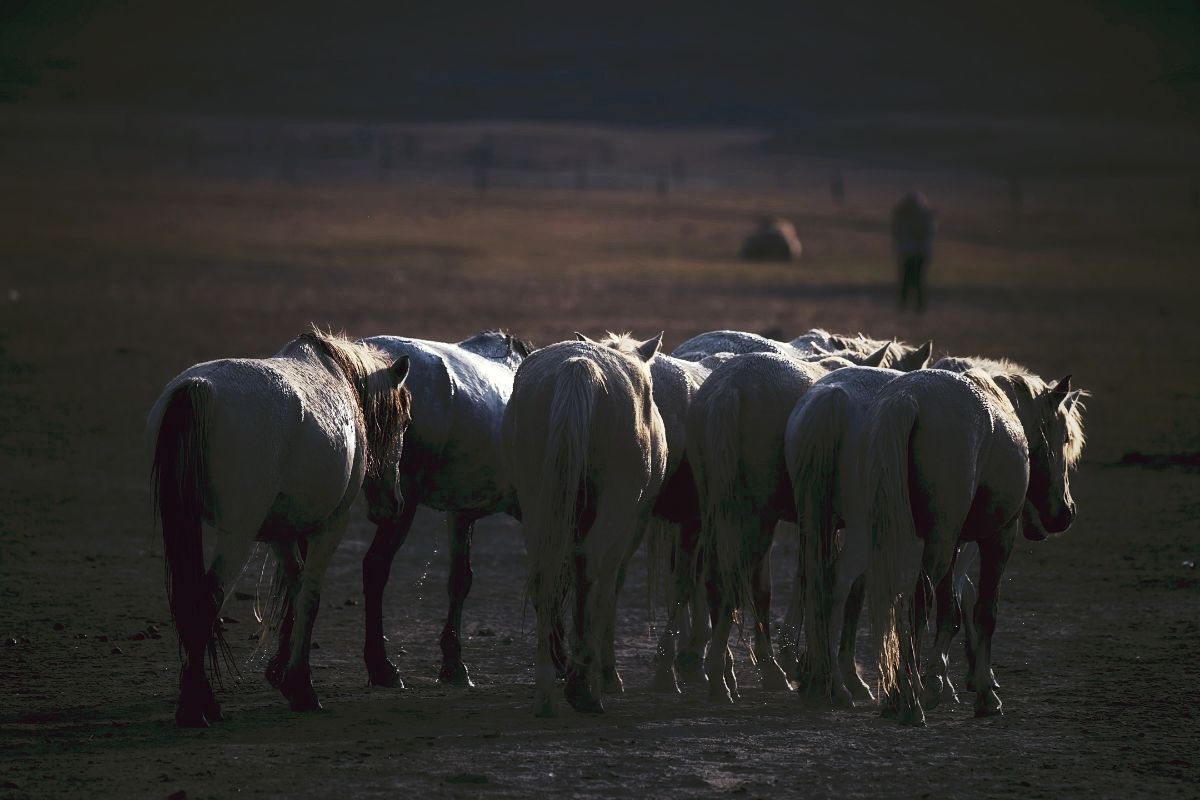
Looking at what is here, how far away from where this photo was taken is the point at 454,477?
8000 mm

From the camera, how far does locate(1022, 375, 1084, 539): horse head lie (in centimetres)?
772

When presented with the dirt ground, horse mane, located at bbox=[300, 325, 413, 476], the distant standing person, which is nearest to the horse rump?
the dirt ground

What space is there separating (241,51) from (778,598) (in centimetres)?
16748

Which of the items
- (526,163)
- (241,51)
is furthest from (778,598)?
(241,51)

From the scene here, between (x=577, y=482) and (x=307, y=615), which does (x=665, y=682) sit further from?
(x=307, y=615)

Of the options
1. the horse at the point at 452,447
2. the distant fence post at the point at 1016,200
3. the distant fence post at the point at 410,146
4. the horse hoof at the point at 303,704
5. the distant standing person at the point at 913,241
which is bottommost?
the horse hoof at the point at 303,704

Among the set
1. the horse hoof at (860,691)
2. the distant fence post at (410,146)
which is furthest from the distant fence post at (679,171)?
the horse hoof at (860,691)

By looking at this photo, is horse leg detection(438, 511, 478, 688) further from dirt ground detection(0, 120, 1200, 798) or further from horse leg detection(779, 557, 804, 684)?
horse leg detection(779, 557, 804, 684)

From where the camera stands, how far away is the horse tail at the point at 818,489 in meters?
7.02

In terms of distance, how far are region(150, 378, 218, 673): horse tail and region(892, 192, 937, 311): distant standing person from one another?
25.2 meters

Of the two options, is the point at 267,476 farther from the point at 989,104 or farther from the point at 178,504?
the point at 989,104

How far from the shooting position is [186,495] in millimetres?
6324

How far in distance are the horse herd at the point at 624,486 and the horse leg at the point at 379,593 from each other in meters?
0.01

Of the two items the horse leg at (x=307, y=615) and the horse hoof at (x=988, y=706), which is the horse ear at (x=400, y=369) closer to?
the horse leg at (x=307, y=615)
